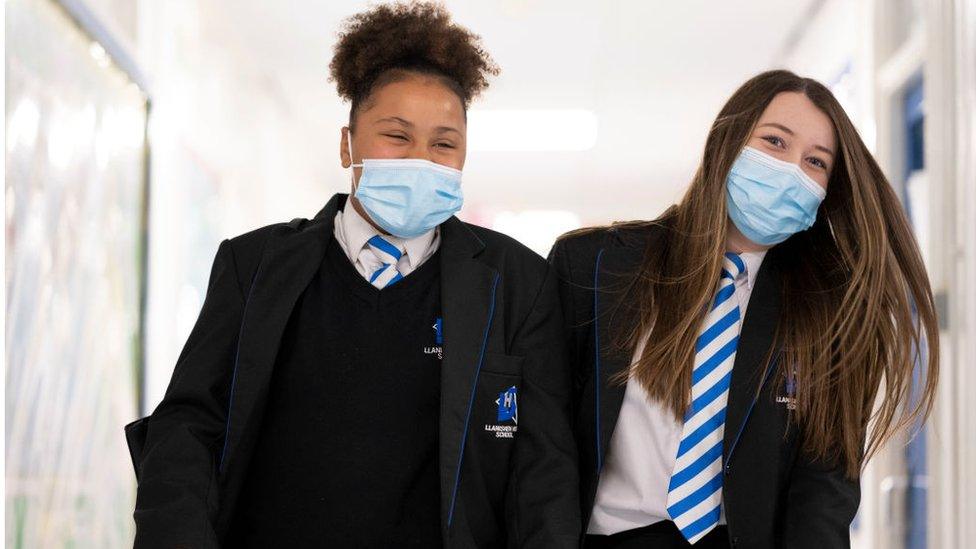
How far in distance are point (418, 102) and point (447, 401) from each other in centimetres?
48

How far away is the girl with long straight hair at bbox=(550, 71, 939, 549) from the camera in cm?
174

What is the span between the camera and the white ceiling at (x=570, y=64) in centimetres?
502

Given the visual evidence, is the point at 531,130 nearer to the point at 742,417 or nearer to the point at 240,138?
the point at 240,138

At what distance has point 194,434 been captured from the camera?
155 cm

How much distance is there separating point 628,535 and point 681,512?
10 centimetres

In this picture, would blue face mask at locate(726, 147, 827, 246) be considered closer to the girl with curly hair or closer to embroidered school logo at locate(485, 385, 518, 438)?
the girl with curly hair

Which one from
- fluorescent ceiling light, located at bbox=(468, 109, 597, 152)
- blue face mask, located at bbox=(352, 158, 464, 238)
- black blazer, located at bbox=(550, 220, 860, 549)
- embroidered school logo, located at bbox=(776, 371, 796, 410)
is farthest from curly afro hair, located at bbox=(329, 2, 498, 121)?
fluorescent ceiling light, located at bbox=(468, 109, 597, 152)

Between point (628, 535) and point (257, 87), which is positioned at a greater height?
point (257, 87)

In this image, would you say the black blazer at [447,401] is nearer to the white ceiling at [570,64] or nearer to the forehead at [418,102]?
the forehead at [418,102]

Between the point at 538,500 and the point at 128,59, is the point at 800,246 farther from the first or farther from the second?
the point at 128,59

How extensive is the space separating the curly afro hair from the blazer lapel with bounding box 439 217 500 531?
0.84 feet

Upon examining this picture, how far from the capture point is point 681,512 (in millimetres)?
1685

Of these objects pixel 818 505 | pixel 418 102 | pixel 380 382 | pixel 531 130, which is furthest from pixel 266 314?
pixel 531 130

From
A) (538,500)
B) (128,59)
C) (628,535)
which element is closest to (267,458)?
(538,500)
